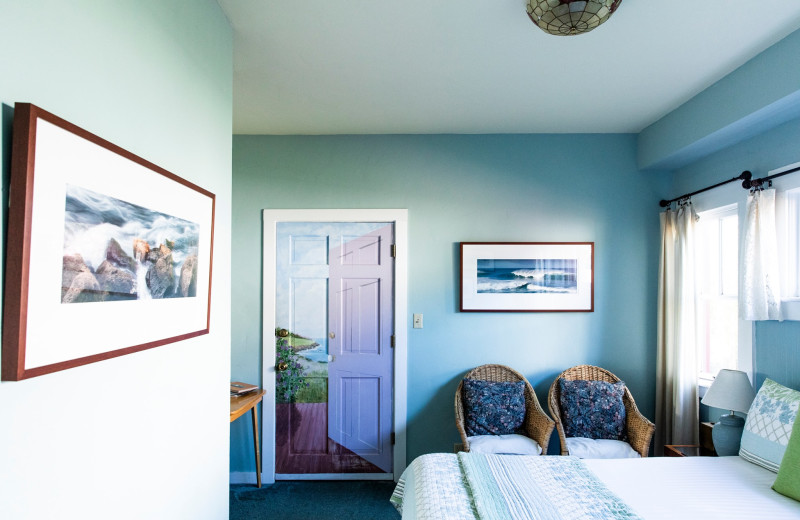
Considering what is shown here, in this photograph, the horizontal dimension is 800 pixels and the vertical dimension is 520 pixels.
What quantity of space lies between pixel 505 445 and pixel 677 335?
1440mm

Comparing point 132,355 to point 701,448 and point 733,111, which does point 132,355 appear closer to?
point 733,111

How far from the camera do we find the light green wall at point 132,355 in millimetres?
910

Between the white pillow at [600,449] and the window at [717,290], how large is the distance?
0.76 m

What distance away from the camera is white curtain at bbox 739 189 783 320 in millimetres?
2479

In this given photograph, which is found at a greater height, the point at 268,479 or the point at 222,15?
the point at 222,15

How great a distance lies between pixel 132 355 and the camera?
4.24ft

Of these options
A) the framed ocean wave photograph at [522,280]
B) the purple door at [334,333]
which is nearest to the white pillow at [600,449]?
the framed ocean wave photograph at [522,280]

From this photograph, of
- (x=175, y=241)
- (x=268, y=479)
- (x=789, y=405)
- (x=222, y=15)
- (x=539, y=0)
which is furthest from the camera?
(x=268, y=479)

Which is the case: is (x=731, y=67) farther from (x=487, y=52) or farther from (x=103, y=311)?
(x=103, y=311)

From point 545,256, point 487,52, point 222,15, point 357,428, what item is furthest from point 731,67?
point 357,428

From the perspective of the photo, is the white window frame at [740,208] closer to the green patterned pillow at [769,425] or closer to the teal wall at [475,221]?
the green patterned pillow at [769,425]

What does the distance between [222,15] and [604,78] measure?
6.54 ft

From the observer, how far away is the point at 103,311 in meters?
1.11

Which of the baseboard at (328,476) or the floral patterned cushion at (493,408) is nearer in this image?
the floral patterned cushion at (493,408)
